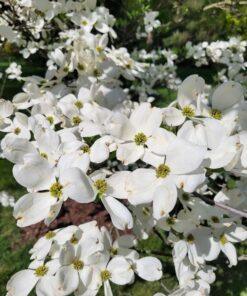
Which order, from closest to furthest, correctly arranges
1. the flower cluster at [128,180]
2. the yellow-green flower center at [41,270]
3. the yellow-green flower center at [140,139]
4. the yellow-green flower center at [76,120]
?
1. the flower cluster at [128,180]
2. the yellow-green flower center at [140,139]
3. the yellow-green flower center at [41,270]
4. the yellow-green flower center at [76,120]

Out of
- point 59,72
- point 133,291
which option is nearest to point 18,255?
point 133,291

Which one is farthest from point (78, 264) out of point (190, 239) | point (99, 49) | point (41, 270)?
point (99, 49)

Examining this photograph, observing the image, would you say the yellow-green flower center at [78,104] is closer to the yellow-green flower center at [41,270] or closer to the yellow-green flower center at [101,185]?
the yellow-green flower center at [101,185]

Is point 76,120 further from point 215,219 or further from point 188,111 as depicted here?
point 215,219

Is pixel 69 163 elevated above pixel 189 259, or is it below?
above

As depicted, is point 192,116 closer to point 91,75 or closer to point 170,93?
point 91,75

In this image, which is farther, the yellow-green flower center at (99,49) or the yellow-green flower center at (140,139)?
the yellow-green flower center at (99,49)

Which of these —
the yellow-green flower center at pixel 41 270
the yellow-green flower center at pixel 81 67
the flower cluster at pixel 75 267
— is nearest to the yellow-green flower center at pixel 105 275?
the flower cluster at pixel 75 267
